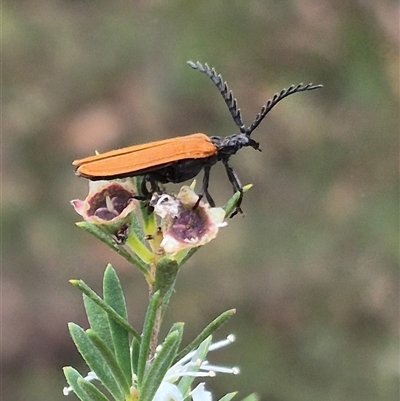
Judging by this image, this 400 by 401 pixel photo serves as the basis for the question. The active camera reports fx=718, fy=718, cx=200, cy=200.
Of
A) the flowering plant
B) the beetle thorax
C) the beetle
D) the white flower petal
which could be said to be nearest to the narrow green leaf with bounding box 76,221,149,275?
the flowering plant

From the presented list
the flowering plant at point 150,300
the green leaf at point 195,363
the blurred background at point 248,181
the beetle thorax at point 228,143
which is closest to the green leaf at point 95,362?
the flowering plant at point 150,300

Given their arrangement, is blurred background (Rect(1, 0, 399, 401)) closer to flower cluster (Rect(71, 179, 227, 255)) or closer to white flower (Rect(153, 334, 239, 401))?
white flower (Rect(153, 334, 239, 401))

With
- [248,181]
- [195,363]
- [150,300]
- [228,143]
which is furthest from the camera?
[248,181]

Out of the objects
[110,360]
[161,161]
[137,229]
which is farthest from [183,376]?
[161,161]

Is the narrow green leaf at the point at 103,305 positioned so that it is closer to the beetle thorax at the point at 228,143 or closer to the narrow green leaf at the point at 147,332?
the narrow green leaf at the point at 147,332

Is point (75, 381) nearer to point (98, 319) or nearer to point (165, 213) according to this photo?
point (98, 319)
